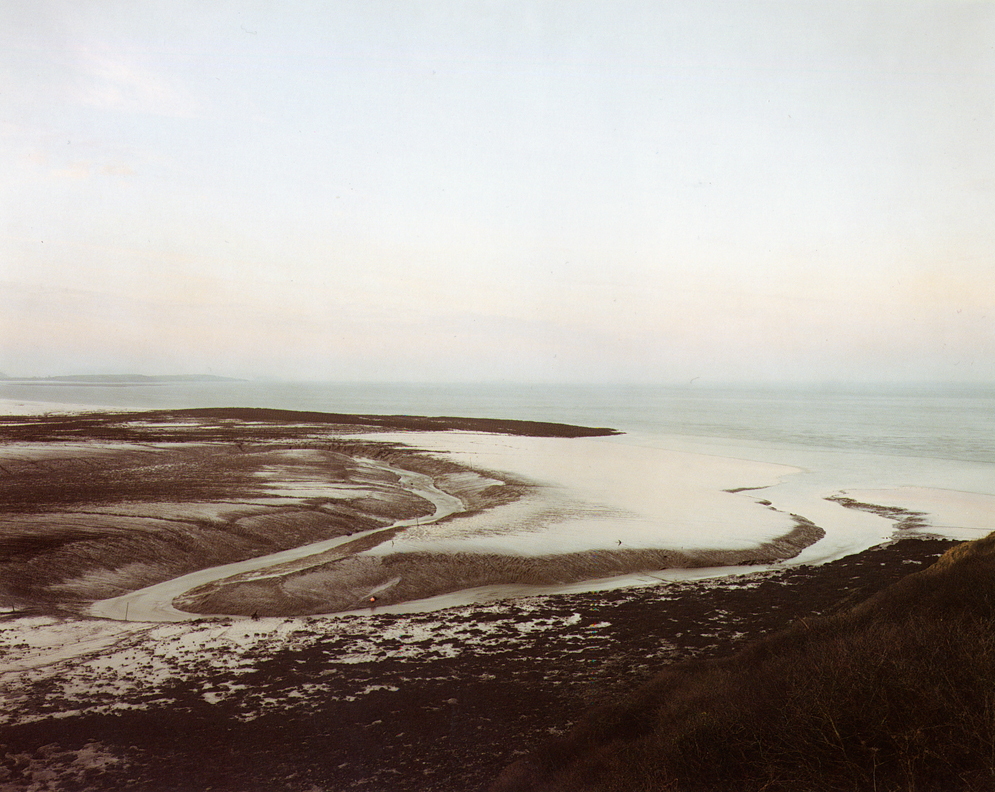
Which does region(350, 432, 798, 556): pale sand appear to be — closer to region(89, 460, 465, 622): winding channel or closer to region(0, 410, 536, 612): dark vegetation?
region(89, 460, 465, 622): winding channel

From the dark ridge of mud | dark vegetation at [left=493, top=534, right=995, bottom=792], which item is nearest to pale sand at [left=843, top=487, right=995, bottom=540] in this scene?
dark vegetation at [left=493, top=534, right=995, bottom=792]

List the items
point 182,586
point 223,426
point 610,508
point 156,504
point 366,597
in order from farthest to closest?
point 223,426, point 610,508, point 156,504, point 182,586, point 366,597

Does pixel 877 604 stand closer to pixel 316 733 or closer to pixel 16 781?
pixel 316 733

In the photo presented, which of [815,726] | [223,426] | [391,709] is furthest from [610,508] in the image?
[223,426]

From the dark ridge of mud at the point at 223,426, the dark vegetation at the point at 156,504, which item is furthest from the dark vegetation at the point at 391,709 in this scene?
the dark ridge of mud at the point at 223,426

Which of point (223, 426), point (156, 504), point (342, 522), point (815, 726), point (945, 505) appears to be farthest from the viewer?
point (223, 426)

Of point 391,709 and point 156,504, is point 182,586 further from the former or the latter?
point 391,709

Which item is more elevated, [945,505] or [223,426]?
[223,426]

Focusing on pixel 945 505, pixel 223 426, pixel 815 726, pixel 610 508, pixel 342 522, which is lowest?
pixel 342 522
